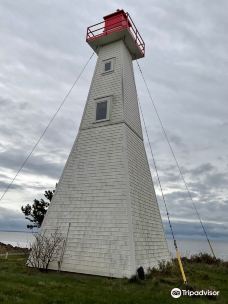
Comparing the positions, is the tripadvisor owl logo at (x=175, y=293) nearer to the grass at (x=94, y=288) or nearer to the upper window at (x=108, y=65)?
the grass at (x=94, y=288)

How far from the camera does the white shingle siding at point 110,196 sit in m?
13.4

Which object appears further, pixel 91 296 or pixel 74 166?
pixel 74 166

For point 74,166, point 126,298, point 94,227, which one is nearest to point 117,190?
point 94,227

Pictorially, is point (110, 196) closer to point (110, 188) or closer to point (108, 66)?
point (110, 188)

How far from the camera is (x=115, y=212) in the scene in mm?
14031

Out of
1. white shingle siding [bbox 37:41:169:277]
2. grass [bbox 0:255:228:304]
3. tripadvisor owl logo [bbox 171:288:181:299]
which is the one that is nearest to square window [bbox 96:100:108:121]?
white shingle siding [bbox 37:41:169:277]

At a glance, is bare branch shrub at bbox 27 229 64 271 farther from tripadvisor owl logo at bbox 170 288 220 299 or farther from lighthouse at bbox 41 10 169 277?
tripadvisor owl logo at bbox 170 288 220 299

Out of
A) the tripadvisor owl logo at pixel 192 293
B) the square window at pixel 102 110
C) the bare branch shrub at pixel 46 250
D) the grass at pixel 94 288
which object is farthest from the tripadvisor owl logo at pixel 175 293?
the square window at pixel 102 110

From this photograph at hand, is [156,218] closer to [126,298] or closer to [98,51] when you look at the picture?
[126,298]

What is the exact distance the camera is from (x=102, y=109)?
1777 centimetres

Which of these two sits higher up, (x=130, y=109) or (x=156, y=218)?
(x=130, y=109)

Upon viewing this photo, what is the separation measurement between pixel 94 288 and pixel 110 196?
4719 mm

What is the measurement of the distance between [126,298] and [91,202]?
599 cm

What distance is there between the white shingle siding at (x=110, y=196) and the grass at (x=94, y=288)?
87cm
